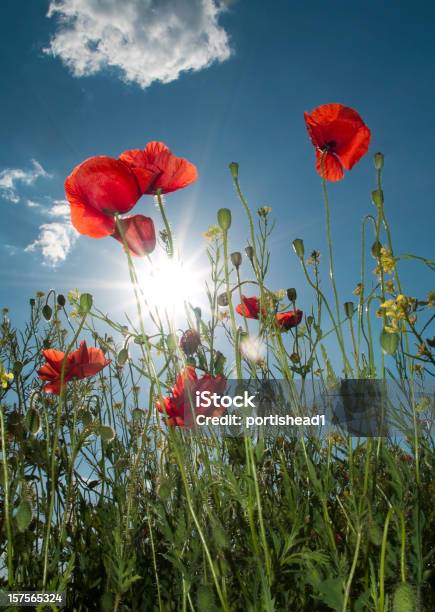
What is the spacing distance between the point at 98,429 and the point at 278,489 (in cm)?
70

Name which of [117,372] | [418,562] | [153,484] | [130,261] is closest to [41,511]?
[153,484]

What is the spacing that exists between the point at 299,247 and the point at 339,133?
48 cm

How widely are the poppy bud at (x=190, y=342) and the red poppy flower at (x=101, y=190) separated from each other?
525 millimetres

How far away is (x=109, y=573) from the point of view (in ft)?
4.52

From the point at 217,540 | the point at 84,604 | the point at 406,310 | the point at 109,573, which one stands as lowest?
the point at 84,604

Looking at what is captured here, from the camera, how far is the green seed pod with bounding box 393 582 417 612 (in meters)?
0.98

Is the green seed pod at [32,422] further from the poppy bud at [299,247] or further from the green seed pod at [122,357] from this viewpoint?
the poppy bud at [299,247]

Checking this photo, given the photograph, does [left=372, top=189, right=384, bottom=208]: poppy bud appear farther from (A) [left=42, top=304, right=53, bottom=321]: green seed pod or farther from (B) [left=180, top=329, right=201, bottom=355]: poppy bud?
(A) [left=42, top=304, right=53, bottom=321]: green seed pod

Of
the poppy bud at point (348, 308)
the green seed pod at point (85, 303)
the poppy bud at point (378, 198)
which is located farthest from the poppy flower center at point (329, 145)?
the green seed pod at point (85, 303)

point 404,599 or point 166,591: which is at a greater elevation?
point 404,599

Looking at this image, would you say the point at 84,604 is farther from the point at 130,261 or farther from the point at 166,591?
the point at 130,261

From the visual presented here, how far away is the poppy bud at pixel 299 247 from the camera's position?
74.8 inches

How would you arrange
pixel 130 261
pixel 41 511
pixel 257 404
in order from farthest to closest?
pixel 257 404 < pixel 41 511 < pixel 130 261

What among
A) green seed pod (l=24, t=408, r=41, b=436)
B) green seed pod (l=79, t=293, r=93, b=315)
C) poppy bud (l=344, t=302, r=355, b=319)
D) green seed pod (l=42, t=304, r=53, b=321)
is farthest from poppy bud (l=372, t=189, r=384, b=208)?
green seed pod (l=42, t=304, r=53, b=321)
